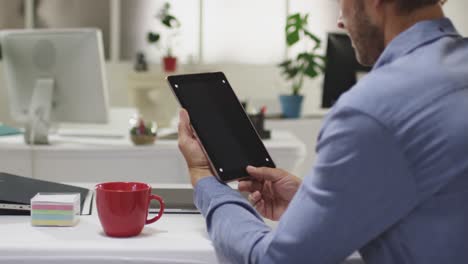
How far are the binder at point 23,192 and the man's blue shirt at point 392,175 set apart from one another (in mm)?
576

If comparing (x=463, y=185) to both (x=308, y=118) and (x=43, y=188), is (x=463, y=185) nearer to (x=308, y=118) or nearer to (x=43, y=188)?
(x=43, y=188)

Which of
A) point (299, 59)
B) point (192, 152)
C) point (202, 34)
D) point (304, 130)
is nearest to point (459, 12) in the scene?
point (299, 59)

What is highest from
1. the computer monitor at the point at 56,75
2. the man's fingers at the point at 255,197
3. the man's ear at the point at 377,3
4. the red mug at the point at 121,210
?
the man's ear at the point at 377,3

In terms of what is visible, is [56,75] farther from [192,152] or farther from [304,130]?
[304,130]

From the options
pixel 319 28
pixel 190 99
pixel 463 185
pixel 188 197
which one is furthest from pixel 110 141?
pixel 319 28

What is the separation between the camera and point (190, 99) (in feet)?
4.19

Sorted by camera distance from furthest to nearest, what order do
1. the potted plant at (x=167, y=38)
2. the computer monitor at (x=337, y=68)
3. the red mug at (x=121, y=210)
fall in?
the potted plant at (x=167, y=38) < the computer monitor at (x=337, y=68) < the red mug at (x=121, y=210)

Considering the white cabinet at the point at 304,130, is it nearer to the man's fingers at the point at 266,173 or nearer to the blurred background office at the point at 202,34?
the blurred background office at the point at 202,34

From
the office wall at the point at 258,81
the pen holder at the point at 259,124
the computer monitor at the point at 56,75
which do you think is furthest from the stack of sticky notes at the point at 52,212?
the office wall at the point at 258,81

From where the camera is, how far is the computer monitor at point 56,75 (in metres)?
2.75

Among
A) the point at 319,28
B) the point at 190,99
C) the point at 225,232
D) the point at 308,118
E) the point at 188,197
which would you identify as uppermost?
the point at 190,99

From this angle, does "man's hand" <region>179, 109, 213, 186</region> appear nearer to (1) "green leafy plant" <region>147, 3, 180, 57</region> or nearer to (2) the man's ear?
(2) the man's ear

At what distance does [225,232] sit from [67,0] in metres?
4.01

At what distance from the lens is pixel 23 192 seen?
1.35 metres
